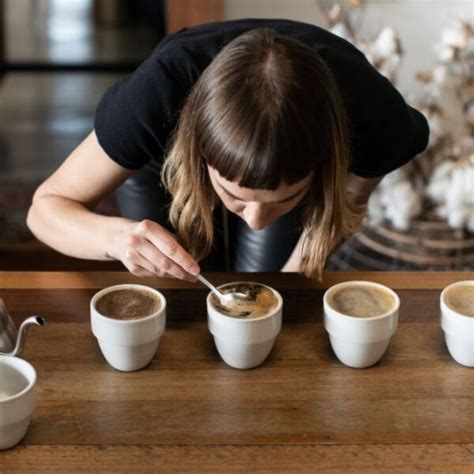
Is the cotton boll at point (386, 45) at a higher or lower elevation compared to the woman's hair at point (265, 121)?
lower

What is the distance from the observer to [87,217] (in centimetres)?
166

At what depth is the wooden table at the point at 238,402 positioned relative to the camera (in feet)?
3.89

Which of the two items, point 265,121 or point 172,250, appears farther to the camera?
point 172,250

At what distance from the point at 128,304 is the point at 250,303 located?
181 millimetres

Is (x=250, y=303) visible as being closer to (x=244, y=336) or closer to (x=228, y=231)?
(x=244, y=336)

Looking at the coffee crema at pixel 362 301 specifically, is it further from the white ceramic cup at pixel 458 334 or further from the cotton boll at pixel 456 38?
the cotton boll at pixel 456 38

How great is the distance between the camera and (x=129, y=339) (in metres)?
1.32

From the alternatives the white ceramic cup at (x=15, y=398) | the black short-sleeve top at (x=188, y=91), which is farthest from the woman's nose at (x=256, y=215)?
the white ceramic cup at (x=15, y=398)

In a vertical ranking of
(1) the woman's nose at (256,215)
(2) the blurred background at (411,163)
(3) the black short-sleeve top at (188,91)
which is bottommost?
(2) the blurred background at (411,163)

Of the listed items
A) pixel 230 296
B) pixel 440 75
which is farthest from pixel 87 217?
pixel 440 75

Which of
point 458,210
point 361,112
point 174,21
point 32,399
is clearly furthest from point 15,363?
point 174,21

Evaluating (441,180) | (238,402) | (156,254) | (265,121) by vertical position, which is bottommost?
(441,180)

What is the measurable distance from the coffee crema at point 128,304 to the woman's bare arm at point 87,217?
0.07 m

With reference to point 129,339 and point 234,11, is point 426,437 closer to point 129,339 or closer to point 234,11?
point 129,339
